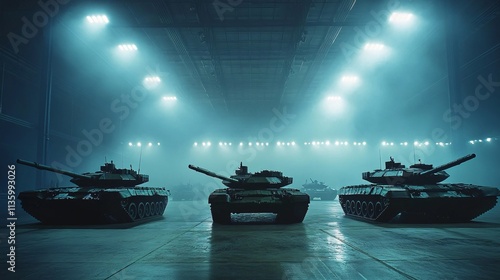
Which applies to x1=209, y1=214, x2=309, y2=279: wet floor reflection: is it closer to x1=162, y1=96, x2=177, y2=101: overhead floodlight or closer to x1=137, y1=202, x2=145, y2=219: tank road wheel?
x1=137, y1=202, x2=145, y2=219: tank road wheel

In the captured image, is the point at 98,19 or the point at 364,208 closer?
the point at 364,208

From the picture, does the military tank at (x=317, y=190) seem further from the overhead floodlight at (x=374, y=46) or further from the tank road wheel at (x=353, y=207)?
the tank road wheel at (x=353, y=207)

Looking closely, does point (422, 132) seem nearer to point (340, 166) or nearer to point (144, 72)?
point (340, 166)

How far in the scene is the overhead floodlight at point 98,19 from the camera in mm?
18250

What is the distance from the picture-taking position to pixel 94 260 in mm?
5523

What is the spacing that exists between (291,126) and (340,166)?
8955 millimetres

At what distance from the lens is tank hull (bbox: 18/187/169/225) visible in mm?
10867

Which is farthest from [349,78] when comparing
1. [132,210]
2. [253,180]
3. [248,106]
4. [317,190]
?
[132,210]

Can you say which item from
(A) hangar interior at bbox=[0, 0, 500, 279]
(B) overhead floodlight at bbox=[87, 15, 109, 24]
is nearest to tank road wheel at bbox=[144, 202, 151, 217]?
(A) hangar interior at bbox=[0, 0, 500, 279]

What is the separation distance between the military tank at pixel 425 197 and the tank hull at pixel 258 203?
2801mm
